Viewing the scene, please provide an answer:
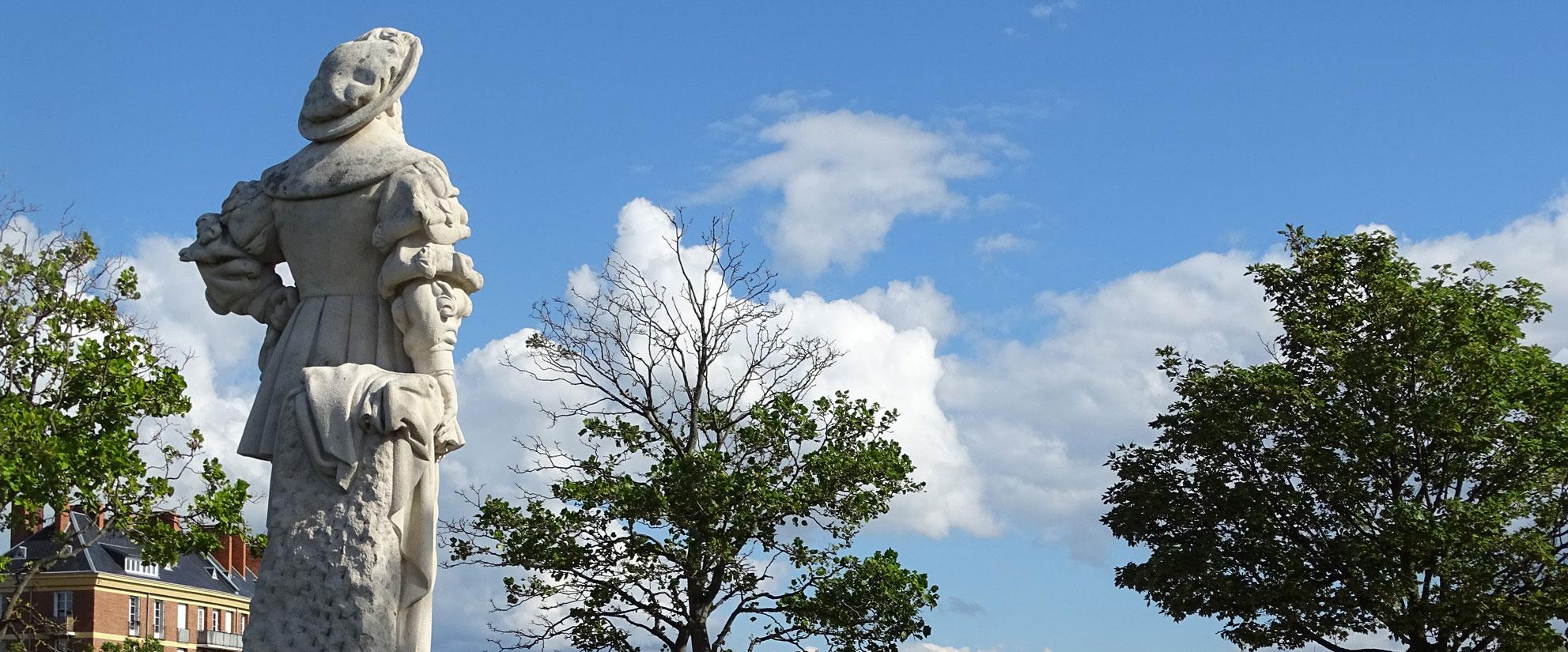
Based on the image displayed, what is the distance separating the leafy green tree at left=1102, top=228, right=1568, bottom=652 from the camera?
72.1 feet

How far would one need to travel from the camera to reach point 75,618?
51500 millimetres

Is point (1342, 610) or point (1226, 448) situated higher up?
point (1226, 448)

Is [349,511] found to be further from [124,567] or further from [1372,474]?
[124,567]

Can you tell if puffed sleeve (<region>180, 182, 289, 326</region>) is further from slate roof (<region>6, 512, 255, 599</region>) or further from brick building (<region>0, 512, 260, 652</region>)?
slate roof (<region>6, 512, 255, 599</region>)

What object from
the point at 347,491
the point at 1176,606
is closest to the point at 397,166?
the point at 347,491

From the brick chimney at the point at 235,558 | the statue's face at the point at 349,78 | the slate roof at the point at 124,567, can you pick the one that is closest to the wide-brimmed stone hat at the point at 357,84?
the statue's face at the point at 349,78

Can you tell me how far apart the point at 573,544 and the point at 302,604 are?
15.2m

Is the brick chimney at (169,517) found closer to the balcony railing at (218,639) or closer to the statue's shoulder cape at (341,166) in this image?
the statue's shoulder cape at (341,166)

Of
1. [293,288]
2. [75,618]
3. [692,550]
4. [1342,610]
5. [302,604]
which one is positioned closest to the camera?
[302,604]

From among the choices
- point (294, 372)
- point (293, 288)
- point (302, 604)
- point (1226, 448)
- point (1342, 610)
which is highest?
point (1226, 448)

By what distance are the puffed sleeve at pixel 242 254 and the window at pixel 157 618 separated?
5399 cm

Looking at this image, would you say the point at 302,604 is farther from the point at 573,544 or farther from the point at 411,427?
the point at 573,544

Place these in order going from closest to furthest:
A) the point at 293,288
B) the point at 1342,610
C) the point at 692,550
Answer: the point at 293,288 < the point at 692,550 < the point at 1342,610

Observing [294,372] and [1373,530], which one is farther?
[1373,530]
